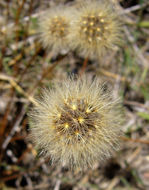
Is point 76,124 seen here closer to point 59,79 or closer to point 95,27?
point 95,27

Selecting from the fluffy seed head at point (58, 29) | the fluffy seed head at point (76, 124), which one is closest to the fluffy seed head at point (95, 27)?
the fluffy seed head at point (58, 29)

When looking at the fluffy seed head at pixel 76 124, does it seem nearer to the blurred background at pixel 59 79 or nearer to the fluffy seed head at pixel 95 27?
the fluffy seed head at pixel 95 27

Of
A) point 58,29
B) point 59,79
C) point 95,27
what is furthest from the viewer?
point 59,79

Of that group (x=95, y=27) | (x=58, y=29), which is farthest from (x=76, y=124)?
(x=58, y=29)

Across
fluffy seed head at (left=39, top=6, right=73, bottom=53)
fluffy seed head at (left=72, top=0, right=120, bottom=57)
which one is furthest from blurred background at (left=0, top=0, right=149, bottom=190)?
fluffy seed head at (left=72, top=0, right=120, bottom=57)

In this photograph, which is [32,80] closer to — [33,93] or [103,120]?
[33,93]
